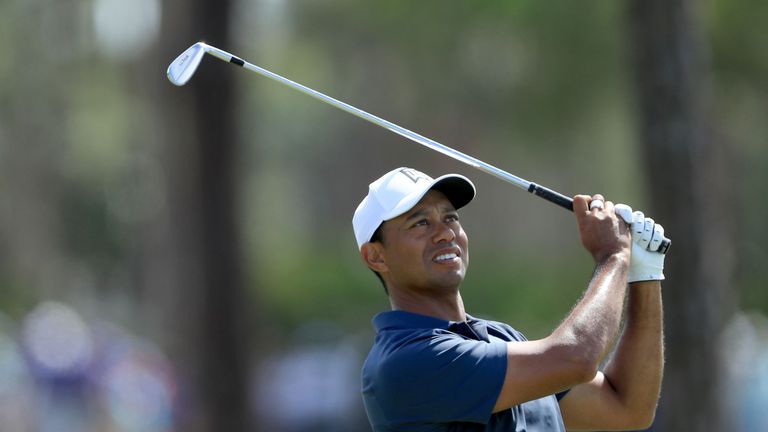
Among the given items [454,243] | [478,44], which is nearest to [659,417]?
[454,243]

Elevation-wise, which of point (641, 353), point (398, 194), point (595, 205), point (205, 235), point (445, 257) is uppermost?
point (595, 205)

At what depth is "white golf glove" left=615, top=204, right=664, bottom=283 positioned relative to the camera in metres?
4.18

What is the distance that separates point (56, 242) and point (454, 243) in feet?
117

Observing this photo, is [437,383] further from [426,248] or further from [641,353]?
[641,353]

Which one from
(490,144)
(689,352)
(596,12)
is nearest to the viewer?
(689,352)

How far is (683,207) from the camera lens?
8.79m

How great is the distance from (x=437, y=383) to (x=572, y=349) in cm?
38

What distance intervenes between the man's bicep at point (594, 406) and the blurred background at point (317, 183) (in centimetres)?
450

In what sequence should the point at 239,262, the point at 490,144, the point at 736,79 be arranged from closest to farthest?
the point at 239,262
the point at 736,79
the point at 490,144

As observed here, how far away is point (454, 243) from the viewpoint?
164 inches

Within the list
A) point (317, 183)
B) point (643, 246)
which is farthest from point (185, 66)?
point (317, 183)

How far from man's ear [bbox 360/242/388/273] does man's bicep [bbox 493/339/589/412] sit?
0.57 meters

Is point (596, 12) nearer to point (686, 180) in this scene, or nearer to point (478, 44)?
point (478, 44)

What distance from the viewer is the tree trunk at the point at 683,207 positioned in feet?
28.7
